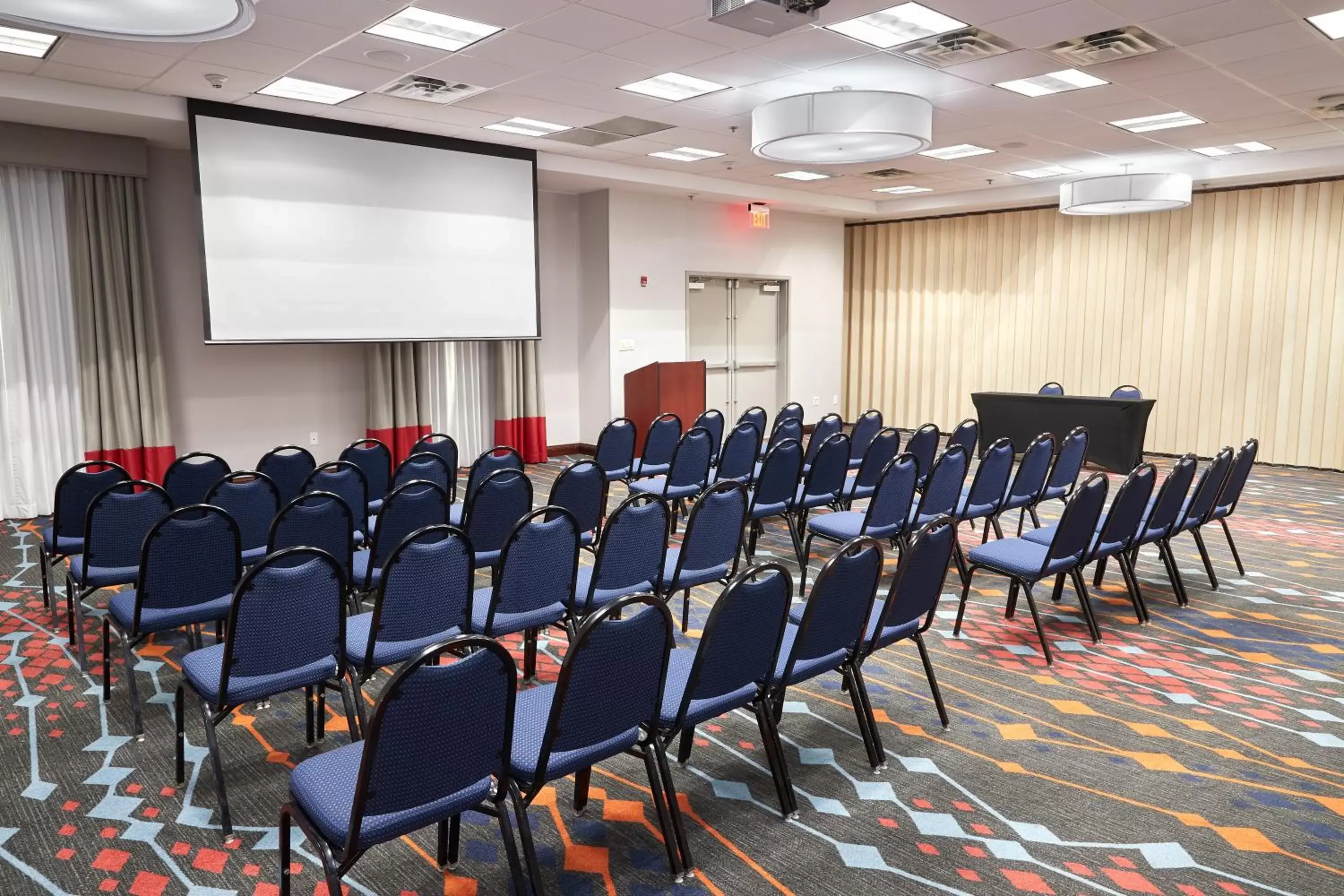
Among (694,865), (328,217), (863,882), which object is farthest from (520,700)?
(328,217)

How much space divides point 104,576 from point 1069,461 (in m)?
6.41

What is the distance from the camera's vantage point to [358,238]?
8664 millimetres

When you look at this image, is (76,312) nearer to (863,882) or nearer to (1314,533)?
(863,882)

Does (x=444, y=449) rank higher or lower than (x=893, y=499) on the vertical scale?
higher

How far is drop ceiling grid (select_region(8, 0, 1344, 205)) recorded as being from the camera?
542 centimetres

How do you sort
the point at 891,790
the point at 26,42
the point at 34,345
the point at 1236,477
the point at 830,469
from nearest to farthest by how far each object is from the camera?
the point at 891,790 → the point at 26,42 → the point at 1236,477 → the point at 830,469 → the point at 34,345

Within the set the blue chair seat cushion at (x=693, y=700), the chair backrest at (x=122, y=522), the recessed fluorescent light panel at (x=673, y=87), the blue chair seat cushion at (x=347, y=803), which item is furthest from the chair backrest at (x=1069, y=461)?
the chair backrest at (x=122, y=522)

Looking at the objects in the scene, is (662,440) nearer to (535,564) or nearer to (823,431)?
(823,431)

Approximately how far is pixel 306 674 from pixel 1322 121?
997 centimetres

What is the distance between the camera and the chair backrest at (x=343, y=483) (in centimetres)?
513

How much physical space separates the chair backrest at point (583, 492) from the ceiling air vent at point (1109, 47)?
422 centimetres

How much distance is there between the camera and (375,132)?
28.3 feet

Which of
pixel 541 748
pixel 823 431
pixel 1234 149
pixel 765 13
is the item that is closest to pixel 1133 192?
pixel 1234 149

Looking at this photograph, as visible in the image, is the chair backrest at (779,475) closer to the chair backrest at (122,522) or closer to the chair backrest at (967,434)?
the chair backrest at (967,434)
